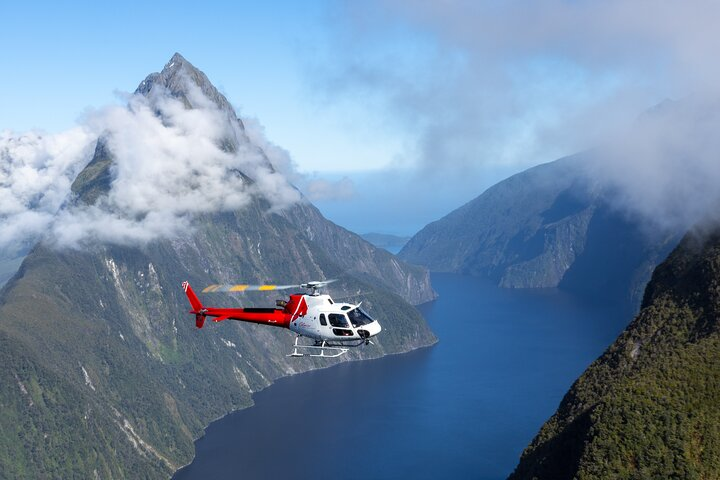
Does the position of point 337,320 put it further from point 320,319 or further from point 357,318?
point 357,318

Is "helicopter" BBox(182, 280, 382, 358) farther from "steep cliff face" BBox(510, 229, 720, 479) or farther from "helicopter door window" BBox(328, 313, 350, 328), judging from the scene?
"steep cliff face" BBox(510, 229, 720, 479)

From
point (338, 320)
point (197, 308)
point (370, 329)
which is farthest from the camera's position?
point (197, 308)

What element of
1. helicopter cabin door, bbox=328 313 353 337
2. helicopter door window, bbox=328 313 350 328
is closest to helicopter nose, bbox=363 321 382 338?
helicopter cabin door, bbox=328 313 353 337

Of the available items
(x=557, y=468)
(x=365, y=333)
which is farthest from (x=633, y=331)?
(x=365, y=333)

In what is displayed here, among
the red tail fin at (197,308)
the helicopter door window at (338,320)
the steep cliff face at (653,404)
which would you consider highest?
the red tail fin at (197,308)

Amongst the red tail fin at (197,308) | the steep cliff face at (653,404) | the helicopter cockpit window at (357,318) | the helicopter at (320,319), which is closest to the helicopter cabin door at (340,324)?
the helicopter at (320,319)

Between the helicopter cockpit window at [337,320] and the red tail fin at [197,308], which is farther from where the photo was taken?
the red tail fin at [197,308]

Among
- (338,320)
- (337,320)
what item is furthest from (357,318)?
(337,320)

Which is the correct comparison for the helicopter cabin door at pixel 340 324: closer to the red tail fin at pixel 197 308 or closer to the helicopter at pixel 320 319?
the helicopter at pixel 320 319
